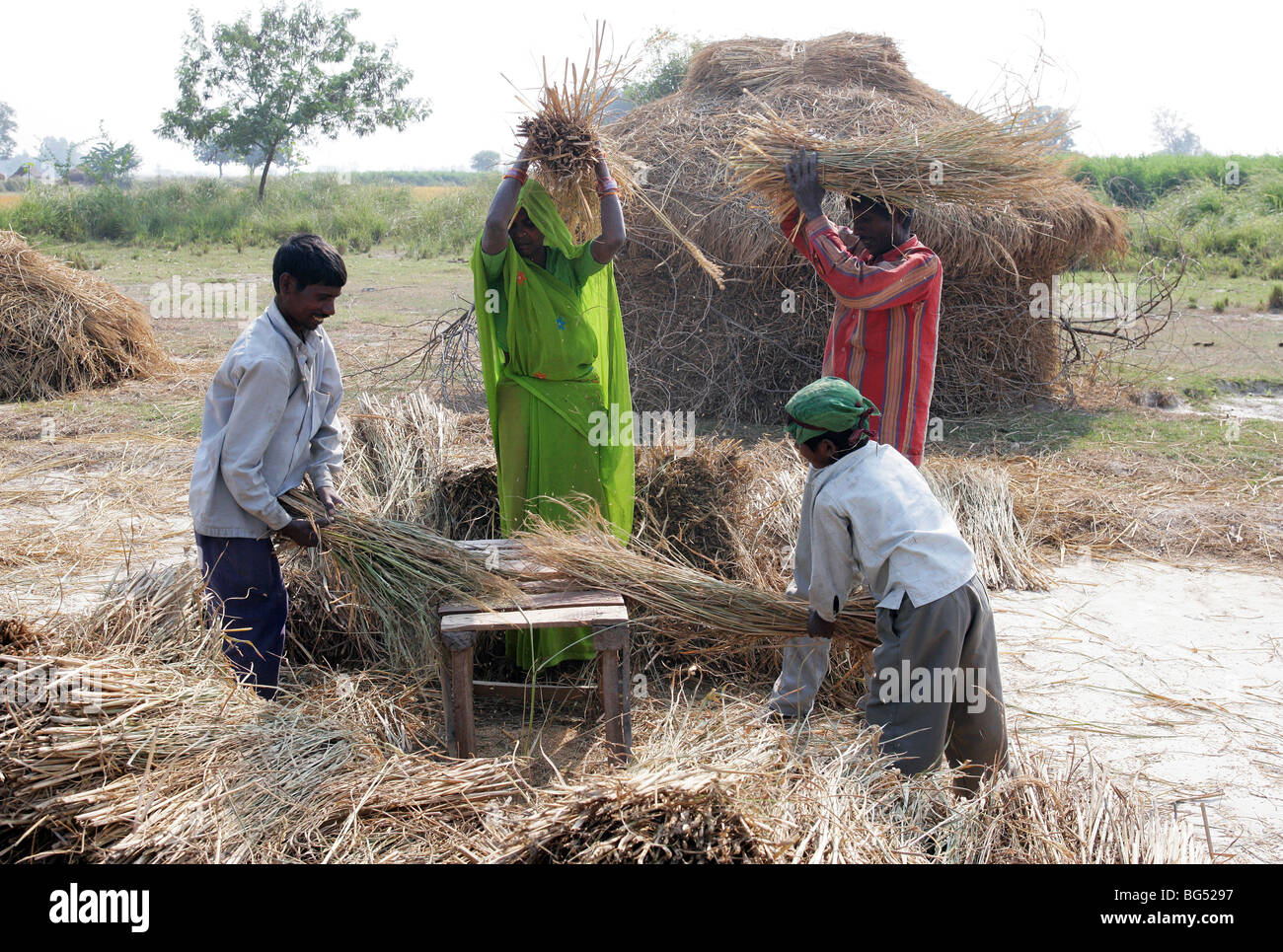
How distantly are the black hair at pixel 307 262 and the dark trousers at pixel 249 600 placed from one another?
2.43ft

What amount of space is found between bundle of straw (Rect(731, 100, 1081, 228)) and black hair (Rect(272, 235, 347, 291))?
5.23 feet

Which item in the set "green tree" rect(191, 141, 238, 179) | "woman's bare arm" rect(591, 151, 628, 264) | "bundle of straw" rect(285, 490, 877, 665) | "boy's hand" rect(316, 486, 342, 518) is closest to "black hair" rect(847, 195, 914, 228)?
"woman's bare arm" rect(591, 151, 628, 264)

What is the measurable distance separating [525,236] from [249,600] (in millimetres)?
1484

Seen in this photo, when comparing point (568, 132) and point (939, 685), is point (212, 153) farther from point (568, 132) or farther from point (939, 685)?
point (939, 685)

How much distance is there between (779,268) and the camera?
709 cm

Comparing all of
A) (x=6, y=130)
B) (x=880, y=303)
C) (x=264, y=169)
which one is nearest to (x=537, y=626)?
(x=880, y=303)

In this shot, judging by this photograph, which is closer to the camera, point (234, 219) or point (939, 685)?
point (939, 685)

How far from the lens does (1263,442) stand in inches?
257

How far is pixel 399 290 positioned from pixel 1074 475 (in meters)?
10.3

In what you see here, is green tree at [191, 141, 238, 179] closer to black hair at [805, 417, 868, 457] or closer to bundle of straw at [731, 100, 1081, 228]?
bundle of straw at [731, 100, 1081, 228]

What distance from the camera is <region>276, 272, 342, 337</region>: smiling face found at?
8.46 feet

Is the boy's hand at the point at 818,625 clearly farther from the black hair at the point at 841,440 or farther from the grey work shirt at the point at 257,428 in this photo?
the grey work shirt at the point at 257,428

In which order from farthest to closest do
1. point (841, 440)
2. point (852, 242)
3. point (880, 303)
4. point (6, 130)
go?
point (6, 130)
point (852, 242)
point (880, 303)
point (841, 440)

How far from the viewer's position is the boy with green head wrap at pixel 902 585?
95.3 inches
